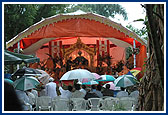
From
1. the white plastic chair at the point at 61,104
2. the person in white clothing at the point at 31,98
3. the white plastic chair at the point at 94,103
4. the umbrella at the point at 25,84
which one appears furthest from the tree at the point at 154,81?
the umbrella at the point at 25,84

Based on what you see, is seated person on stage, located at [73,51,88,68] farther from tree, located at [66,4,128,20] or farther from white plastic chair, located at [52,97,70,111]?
tree, located at [66,4,128,20]

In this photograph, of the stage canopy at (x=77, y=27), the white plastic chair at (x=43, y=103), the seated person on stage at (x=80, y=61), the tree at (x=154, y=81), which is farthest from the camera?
the seated person on stage at (x=80, y=61)

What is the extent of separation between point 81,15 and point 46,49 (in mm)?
5842

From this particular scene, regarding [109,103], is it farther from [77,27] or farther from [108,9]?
[108,9]

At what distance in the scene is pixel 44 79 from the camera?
1253 centimetres

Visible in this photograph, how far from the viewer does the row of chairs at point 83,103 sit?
768 centimetres

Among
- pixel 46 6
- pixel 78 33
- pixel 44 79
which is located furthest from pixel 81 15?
pixel 46 6

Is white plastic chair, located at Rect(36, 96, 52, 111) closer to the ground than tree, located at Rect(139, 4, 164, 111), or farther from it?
closer to the ground

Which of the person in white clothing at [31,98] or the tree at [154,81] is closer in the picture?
the tree at [154,81]

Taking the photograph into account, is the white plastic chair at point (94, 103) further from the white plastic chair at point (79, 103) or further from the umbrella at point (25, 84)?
the umbrella at point (25, 84)

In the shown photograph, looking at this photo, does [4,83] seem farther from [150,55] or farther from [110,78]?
[110,78]

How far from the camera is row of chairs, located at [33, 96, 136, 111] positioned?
302 inches

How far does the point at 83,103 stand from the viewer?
8.08 m

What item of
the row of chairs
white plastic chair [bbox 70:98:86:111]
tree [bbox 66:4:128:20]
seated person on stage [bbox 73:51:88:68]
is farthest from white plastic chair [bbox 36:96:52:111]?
tree [bbox 66:4:128:20]
